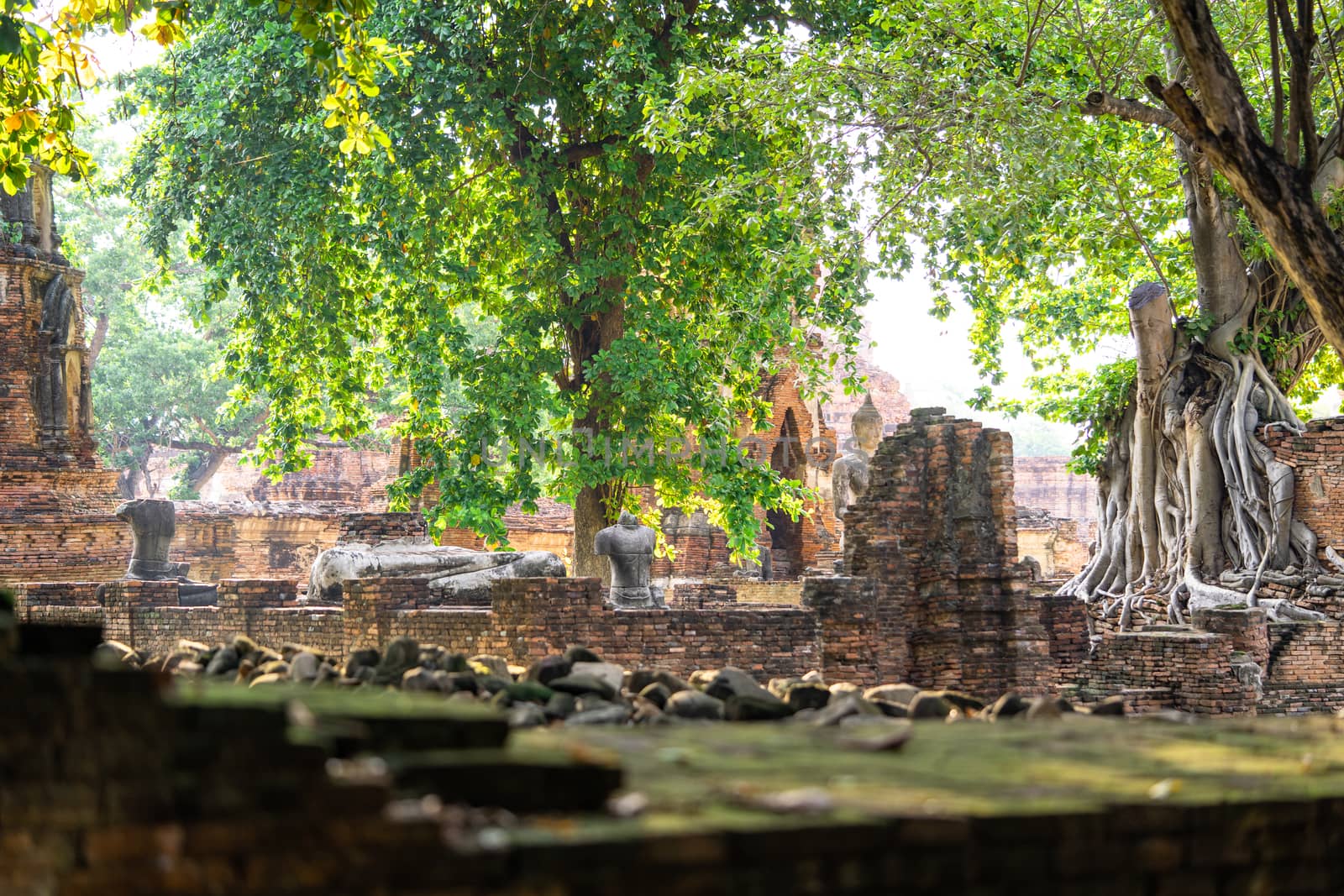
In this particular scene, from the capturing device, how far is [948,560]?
38.8ft

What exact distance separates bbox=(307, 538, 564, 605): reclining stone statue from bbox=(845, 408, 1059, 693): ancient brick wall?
3.88 metres

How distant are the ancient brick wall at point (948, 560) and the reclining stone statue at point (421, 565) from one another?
388 cm

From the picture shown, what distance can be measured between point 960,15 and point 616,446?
5633 millimetres

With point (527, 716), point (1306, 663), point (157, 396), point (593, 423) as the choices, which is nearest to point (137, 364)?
point (157, 396)

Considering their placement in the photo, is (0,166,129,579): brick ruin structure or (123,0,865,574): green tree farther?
(0,166,129,579): brick ruin structure

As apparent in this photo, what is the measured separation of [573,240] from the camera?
16.3 metres

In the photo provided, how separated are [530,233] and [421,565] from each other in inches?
141

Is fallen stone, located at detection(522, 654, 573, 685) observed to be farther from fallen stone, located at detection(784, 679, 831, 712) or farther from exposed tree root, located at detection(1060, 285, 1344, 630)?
exposed tree root, located at detection(1060, 285, 1344, 630)

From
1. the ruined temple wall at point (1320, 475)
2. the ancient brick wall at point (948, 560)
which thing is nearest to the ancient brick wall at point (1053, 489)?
the ruined temple wall at point (1320, 475)

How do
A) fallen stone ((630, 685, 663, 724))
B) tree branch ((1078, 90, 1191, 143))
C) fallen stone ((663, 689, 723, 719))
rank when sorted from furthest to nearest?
1. tree branch ((1078, 90, 1191, 143))
2. fallen stone ((663, 689, 723, 719))
3. fallen stone ((630, 685, 663, 724))

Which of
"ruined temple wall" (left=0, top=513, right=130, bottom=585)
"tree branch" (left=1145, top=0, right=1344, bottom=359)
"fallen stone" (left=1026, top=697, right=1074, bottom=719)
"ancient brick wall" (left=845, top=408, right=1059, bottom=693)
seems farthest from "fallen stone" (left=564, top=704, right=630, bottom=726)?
"ruined temple wall" (left=0, top=513, right=130, bottom=585)

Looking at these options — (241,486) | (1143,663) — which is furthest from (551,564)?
(241,486)

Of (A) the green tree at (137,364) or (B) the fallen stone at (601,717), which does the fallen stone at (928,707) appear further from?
(A) the green tree at (137,364)

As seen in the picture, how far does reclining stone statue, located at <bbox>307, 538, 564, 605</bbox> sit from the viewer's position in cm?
1461
